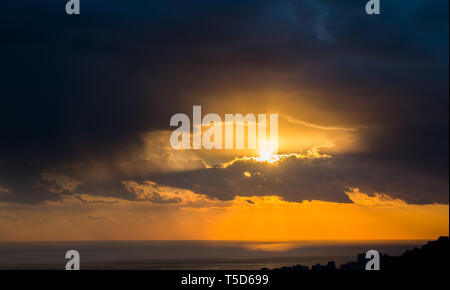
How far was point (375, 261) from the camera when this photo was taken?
54.4 m
